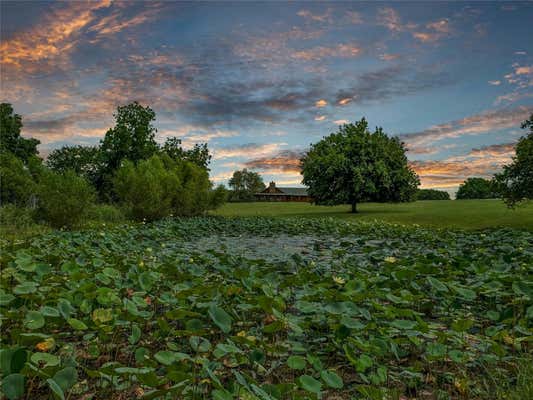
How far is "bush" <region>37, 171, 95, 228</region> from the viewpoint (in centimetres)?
1375

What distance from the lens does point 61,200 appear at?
45.1 ft

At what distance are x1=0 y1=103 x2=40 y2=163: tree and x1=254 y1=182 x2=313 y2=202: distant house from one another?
183 feet

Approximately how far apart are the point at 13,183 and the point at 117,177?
42.5ft

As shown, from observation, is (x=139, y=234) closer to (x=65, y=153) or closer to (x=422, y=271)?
(x=422, y=271)

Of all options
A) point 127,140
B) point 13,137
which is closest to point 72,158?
point 13,137

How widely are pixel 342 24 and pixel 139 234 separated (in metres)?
8.23

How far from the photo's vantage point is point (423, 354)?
2930mm

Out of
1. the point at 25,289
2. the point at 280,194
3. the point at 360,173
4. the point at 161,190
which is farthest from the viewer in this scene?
the point at 280,194

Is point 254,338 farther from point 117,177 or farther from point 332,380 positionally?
point 117,177

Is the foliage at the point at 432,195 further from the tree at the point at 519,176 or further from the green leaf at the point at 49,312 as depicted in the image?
the green leaf at the point at 49,312

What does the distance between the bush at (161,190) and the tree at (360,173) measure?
810cm

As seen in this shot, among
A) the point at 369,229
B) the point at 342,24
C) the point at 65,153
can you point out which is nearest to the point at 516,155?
the point at 369,229

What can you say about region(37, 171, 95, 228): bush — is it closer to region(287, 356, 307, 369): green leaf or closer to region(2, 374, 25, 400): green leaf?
region(2, 374, 25, 400): green leaf

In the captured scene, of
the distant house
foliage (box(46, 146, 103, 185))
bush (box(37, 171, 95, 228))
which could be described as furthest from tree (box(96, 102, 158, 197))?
the distant house
